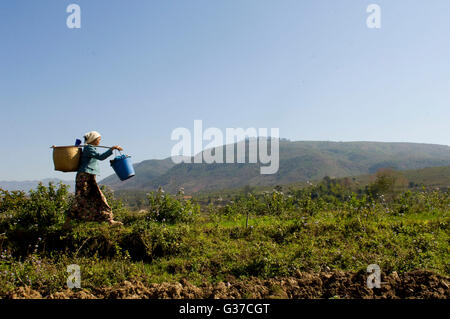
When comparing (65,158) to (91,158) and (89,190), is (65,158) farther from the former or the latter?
(89,190)

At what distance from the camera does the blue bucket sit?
256 inches

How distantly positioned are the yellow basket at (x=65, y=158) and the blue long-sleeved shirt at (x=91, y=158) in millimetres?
159

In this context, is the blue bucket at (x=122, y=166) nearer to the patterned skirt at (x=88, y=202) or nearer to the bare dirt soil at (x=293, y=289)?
the patterned skirt at (x=88, y=202)

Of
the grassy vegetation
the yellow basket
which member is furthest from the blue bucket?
the grassy vegetation

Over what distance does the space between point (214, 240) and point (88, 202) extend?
288 cm

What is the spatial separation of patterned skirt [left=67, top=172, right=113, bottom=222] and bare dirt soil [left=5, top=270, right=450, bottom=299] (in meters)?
2.53

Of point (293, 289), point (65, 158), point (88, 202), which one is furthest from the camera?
point (88, 202)

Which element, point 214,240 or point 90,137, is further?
point 90,137

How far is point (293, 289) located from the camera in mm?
4035

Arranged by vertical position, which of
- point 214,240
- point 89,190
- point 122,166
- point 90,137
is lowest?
point 214,240

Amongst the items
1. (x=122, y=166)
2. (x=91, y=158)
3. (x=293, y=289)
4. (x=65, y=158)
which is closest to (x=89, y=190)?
(x=91, y=158)

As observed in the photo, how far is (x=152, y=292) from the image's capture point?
3992 millimetres
